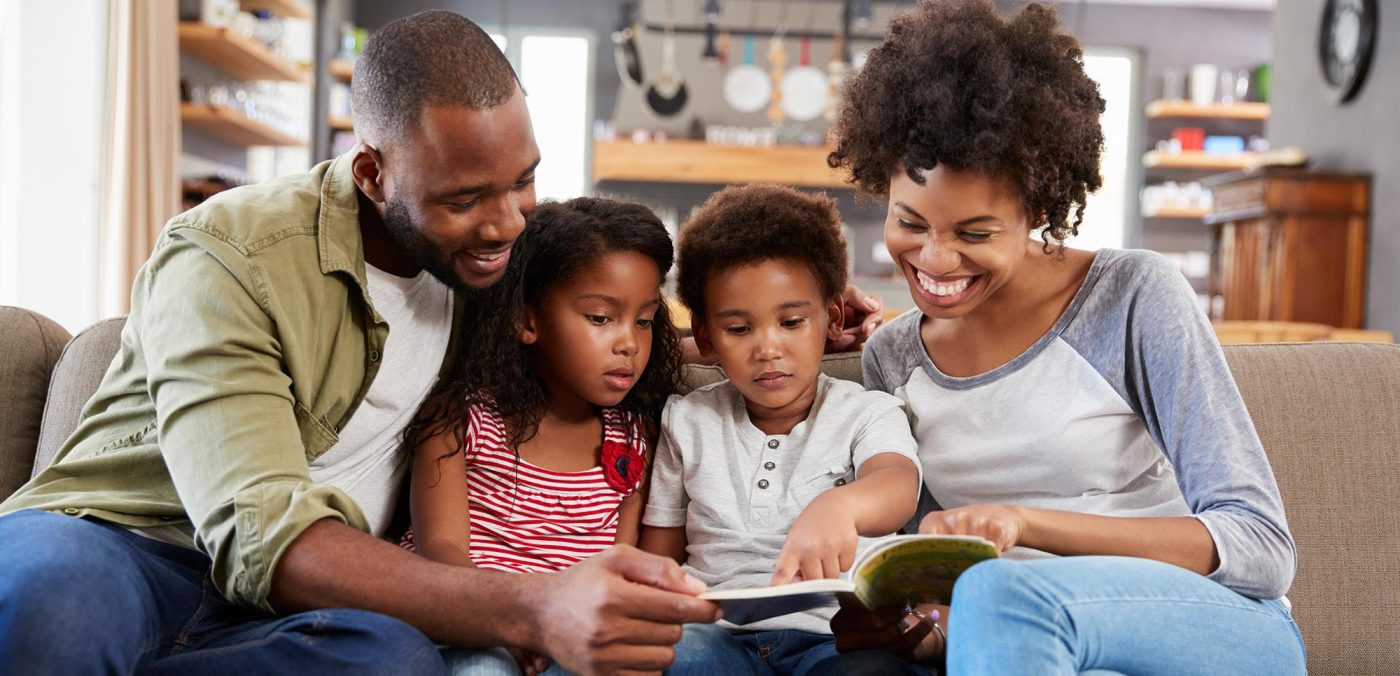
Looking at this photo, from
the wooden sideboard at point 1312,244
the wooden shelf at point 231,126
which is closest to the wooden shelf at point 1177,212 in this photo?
the wooden sideboard at point 1312,244

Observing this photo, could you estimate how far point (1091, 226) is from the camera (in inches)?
379

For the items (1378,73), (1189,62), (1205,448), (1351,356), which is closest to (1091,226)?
(1189,62)

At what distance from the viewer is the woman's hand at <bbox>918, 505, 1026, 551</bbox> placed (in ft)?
4.21

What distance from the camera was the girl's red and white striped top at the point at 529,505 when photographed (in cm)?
167

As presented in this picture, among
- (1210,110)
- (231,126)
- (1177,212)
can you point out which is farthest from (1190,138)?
(231,126)

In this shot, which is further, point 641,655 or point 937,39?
point 937,39

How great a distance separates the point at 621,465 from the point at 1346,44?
5.70 metres

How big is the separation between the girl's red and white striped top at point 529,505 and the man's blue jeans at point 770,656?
250mm

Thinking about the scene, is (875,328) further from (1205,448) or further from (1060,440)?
(1205,448)

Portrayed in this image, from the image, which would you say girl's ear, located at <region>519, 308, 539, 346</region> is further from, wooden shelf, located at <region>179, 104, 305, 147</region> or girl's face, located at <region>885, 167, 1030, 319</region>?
wooden shelf, located at <region>179, 104, 305, 147</region>

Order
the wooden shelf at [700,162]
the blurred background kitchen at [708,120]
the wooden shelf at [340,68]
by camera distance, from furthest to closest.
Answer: the wooden shelf at [700,162] → the wooden shelf at [340,68] → the blurred background kitchen at [708,120]

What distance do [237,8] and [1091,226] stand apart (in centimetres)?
675

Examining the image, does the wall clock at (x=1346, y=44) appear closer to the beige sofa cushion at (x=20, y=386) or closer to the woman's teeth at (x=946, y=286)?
the woman's teeth at (x=946, y=286)

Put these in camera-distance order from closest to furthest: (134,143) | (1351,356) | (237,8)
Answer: (1351,356)
(134,143)
(237,8)
